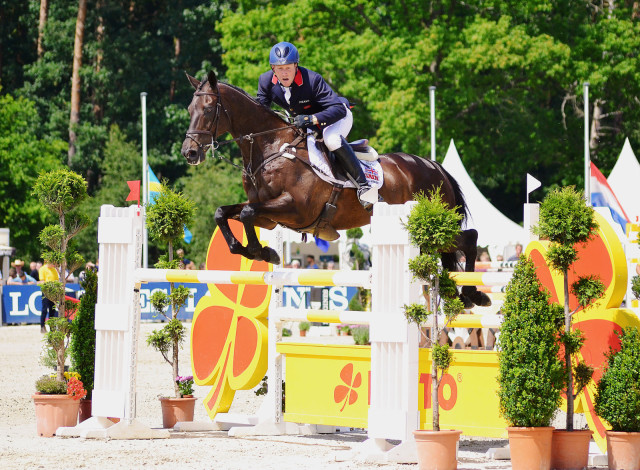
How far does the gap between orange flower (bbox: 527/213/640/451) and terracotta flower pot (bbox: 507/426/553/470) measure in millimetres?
508

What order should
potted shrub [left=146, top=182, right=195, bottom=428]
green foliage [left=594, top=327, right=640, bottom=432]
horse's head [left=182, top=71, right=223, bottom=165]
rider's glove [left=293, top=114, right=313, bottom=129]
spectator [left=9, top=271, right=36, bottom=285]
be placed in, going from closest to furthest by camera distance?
green foliage [left=594, top=327, right=640, bottom=432], horse's head [left=182, top=71, right=223, bottom=165], rider's glove [left=293, top=114, right=313, bottom=129], potted shrub [left=146, top=182, right=195, bottom=428], spectator [left=9, top=271, right=36, bottom=285]

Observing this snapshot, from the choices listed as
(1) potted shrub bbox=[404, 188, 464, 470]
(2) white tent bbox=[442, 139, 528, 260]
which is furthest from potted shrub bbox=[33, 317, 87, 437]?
(2) white tent bbox=[442, 139, 528, 260]

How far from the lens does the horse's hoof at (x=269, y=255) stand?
24.8 feet

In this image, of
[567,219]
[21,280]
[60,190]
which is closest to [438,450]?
[567,219]

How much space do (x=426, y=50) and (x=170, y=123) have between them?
13271 millimetres

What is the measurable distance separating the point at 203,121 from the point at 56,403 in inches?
99.2

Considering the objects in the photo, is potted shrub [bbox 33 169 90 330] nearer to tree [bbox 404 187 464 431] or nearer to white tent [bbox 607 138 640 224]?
tree [bbox 404 187 464 431]

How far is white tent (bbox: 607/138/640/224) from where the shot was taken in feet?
62.8

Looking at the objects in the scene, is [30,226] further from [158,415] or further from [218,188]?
[158,415]

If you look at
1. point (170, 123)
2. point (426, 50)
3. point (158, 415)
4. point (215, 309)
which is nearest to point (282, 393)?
point (215, 309)

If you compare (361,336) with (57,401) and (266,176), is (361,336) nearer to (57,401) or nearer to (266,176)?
(57,401)

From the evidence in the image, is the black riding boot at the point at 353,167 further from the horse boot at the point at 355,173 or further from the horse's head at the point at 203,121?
the horse's head at the point at 203,121

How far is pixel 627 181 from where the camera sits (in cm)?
1930

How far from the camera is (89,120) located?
3850 cm
